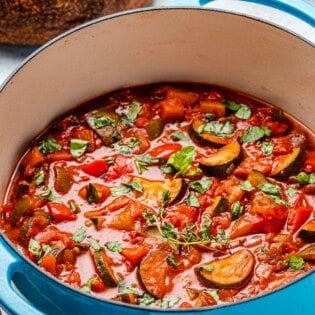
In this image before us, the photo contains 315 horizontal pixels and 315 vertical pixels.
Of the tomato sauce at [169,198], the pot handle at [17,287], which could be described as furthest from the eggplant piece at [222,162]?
the pot handle at [17,287]

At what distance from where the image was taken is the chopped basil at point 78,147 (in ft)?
9.08

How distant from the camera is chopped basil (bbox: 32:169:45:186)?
2706 millimetres

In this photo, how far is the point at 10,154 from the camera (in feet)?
9.07

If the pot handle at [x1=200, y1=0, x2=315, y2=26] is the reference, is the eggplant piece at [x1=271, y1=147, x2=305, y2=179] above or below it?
below

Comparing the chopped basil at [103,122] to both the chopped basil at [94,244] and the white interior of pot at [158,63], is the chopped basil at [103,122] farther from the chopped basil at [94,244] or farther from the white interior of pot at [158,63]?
the chopped basil at [94,244]

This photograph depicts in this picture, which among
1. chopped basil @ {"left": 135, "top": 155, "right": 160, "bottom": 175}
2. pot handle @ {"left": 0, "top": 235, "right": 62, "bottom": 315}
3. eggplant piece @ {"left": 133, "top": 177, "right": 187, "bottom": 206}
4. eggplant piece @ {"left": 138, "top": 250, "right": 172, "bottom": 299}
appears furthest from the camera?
chopped basil @ {"left": 135, "top": 155, "right": 160, "bottom": 175}

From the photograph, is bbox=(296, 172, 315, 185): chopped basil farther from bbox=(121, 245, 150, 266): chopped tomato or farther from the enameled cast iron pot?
bbox=(121, 245, 150, 266): chopped tomato

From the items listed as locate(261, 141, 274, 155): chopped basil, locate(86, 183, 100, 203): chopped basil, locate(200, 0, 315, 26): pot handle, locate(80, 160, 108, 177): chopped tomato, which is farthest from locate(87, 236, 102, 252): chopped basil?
locate(200, 0, 315, 26): pot handle

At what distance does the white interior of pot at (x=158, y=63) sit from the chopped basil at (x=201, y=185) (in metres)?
0.45

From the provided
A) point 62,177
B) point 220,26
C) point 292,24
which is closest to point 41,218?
point 62,177

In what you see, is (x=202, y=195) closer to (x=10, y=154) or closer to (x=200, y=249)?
(x=200, y=249)

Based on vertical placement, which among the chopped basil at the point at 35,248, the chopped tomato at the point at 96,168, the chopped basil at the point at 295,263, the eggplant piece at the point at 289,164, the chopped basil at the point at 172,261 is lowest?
the chopped basil at the point at 295,263

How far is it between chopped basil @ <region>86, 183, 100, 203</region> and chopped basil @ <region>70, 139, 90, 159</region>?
158 mm

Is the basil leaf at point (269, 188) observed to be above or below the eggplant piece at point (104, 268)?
above
